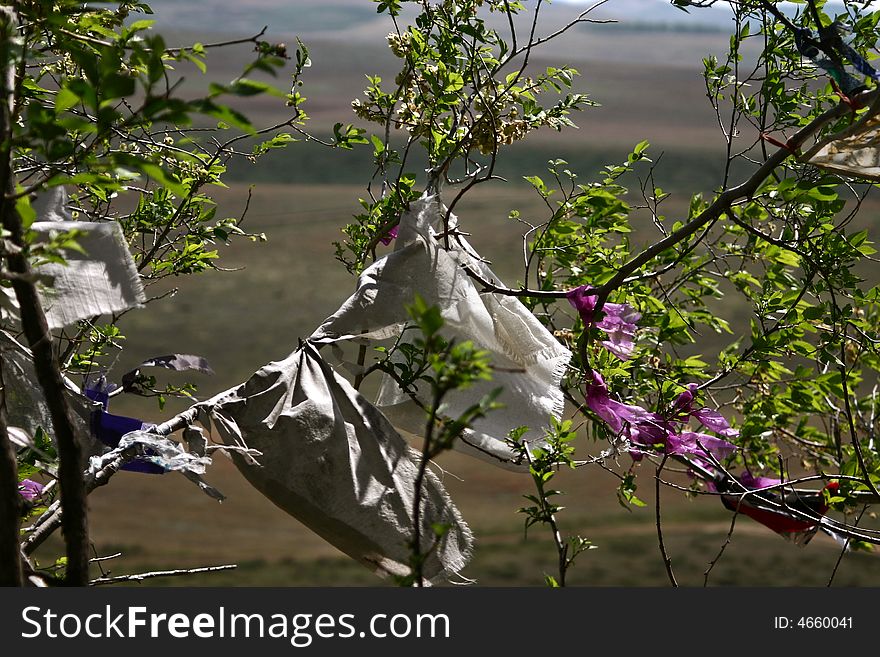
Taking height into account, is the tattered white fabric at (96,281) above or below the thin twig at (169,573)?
above

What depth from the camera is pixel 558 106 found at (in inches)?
116

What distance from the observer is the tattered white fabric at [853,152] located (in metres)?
2.07

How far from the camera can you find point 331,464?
2.08 m

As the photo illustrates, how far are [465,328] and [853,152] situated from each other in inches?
37.3

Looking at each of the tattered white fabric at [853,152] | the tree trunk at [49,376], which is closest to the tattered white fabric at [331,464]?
the tree trunk at [49,376]

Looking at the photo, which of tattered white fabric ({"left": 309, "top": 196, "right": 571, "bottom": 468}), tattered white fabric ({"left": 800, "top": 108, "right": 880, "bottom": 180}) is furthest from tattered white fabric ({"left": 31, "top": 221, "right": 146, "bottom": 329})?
tattered white fabric ({"left": 800, "top": 108, "right": 880, "bottom": 180})

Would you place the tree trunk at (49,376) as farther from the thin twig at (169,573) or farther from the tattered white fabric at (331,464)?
the thin twig at (169,573)

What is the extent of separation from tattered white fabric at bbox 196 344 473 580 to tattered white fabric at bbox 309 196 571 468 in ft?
0.57

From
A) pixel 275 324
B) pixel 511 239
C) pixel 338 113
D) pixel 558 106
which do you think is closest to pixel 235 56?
pixel 338 113

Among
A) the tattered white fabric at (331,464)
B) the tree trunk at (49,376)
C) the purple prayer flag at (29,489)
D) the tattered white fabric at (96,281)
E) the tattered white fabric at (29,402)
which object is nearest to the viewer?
the tree trunk at (49,376)

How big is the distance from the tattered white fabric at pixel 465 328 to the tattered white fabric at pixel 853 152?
716 millimetres

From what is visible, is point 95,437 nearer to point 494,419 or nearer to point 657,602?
point 494,419

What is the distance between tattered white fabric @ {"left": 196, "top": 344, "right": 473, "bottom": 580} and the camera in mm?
2064

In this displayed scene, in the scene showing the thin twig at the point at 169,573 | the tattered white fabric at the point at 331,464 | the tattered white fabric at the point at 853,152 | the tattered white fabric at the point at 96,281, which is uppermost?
the tattered white fabric at the point at 853,152
